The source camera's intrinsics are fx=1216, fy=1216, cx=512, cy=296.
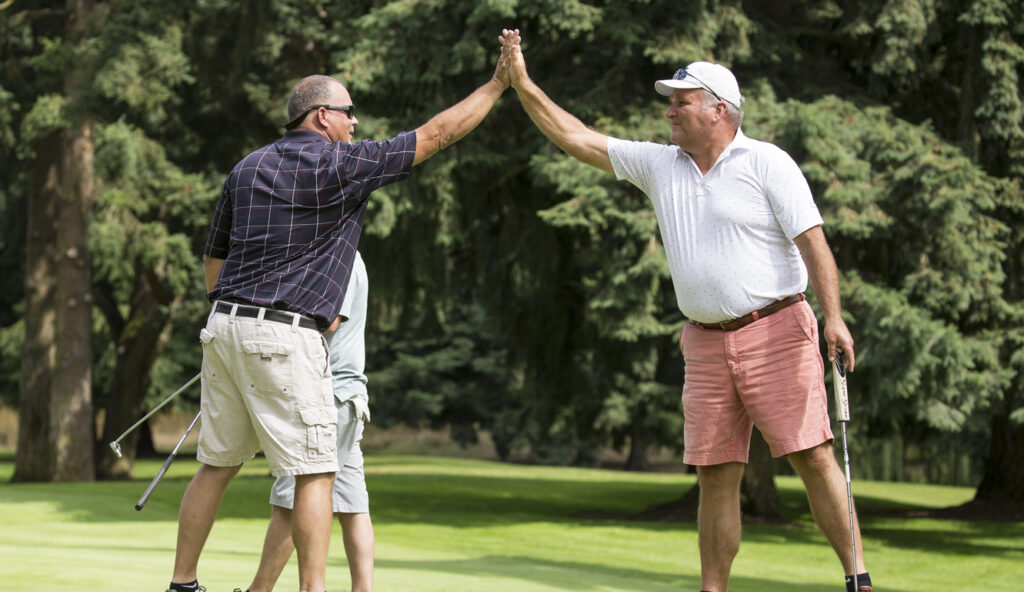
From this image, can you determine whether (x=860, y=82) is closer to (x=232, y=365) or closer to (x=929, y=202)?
(x=929, y=202)

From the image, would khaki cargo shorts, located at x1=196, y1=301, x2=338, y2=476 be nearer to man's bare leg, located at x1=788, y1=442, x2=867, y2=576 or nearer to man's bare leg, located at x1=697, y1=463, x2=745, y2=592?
man's bare leg, located at x1=697, y1=463, x2=745, y2=592

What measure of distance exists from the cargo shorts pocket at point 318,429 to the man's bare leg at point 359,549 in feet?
2.83

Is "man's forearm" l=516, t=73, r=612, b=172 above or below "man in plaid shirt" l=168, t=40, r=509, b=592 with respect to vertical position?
above

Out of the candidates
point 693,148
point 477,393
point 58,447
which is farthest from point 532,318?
point 477,393

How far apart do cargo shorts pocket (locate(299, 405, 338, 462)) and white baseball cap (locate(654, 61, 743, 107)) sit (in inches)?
69.4

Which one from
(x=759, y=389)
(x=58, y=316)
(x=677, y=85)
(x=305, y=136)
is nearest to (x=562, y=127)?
(x=677, y=85)

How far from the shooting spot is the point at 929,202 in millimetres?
12148

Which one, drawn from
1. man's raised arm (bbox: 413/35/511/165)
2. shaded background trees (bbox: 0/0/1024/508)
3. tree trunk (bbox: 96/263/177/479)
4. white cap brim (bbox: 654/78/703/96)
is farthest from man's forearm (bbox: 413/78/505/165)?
tree trunk (bbox: 96/263/177/479)

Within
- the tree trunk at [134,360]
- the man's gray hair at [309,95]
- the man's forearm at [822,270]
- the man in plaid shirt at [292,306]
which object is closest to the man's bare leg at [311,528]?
the man in plaid shirt at [292,306]

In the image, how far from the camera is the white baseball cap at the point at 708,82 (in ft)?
15.2

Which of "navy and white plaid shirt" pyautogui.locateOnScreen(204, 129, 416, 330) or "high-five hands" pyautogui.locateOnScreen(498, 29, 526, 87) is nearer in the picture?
"navy and white plaid shirt" pyautogui.locateOnScreen(204, 129, 416, 330)

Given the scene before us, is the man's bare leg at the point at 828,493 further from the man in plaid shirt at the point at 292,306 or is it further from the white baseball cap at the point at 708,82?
the man in plaid shirt at the point at 292,306

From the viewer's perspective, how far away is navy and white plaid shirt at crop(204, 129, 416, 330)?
4125 mm

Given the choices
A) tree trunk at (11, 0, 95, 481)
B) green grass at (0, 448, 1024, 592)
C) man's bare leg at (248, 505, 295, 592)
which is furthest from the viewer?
tree trunk at (11, 0, 95, 481)
